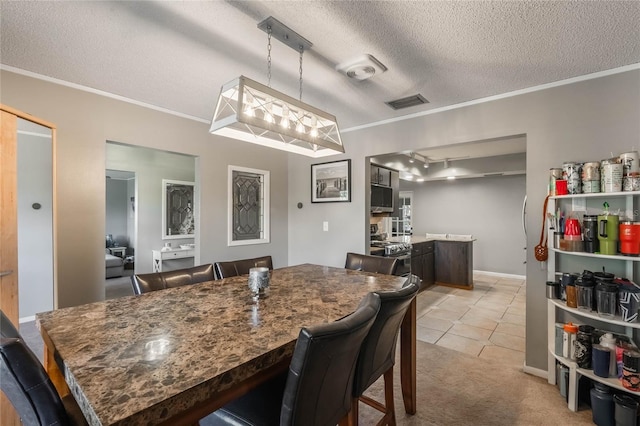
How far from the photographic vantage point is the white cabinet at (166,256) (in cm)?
512

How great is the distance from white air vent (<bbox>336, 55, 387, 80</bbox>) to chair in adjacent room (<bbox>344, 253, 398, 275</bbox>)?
4.87 feet

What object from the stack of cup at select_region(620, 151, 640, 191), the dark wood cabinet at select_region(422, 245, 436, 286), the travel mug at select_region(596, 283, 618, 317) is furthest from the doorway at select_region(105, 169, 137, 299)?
the stack of cup at select_region(620, 151, 640, 191)

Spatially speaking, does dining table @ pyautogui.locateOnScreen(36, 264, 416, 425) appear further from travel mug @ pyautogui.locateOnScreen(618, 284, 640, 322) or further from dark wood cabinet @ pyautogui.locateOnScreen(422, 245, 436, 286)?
dark wood cabinet @ pyautogui.locateOnScreen(422, 245, 436, 286)

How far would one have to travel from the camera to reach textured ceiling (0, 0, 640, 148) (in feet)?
5.02

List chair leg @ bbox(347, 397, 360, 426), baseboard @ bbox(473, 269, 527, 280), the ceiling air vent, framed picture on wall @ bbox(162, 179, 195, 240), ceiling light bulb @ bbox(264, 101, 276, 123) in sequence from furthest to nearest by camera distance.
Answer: baseboard @ bbox(473, 269, 527, 280) → framed picture on wall @ bbox(162, 179, 195, 240) → the ceiling air vent → ceiling light bulb @ bbox(264, 101, 276, 123) → chair leg @ bbox(347, 397, 360, 426)

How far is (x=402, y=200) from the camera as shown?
778 cm

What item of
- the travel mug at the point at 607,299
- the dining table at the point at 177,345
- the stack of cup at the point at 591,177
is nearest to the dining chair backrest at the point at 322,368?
the dining table at the point at 177,345

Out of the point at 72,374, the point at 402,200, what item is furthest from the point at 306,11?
the point at 402,200

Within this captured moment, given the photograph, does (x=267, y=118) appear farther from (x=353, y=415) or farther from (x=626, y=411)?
(x=626, y=411)

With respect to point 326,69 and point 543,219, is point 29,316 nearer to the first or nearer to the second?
point 326,69

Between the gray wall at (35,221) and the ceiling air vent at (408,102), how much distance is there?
2.93m

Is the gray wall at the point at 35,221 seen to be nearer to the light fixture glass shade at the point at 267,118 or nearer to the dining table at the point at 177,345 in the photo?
the dining table at the point at 177,345

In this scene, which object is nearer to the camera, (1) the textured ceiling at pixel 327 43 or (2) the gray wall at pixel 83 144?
(1) the textured ceiling at pixel 327 43

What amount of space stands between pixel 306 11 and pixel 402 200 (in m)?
6.70
